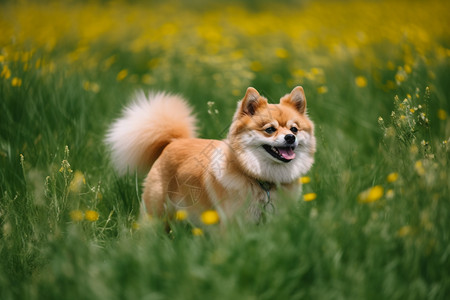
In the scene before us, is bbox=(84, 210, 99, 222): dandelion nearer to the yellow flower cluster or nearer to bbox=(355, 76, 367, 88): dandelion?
the yellow flower cluster

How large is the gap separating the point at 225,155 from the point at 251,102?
398 millimetres

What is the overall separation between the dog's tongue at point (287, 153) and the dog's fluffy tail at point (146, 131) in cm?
97

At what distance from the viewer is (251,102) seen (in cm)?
264

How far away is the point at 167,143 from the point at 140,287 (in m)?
1.68

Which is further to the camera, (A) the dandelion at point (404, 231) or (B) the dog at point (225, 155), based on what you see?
(B) the dog at point (225, 155)

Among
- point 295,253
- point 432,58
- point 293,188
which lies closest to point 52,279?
point 295,253

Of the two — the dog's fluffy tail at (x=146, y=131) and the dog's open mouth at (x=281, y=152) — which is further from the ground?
the dog's open mouth at (x=281, y=152)

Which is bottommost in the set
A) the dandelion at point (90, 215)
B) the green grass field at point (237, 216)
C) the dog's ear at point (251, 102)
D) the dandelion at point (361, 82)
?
the dandelion at point (90, 215)

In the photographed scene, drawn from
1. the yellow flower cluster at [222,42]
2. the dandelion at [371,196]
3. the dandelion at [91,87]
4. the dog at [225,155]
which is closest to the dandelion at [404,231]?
the dandelion at [371,196]

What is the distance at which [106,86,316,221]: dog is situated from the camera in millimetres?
2549

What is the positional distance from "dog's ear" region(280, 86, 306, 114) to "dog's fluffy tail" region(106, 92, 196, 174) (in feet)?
2.89

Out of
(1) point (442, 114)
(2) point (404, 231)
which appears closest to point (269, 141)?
(2) point (404, 231)

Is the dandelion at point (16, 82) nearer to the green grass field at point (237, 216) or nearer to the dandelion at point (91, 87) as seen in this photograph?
the green grass field at point (237, 216)

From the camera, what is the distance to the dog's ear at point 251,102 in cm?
259
